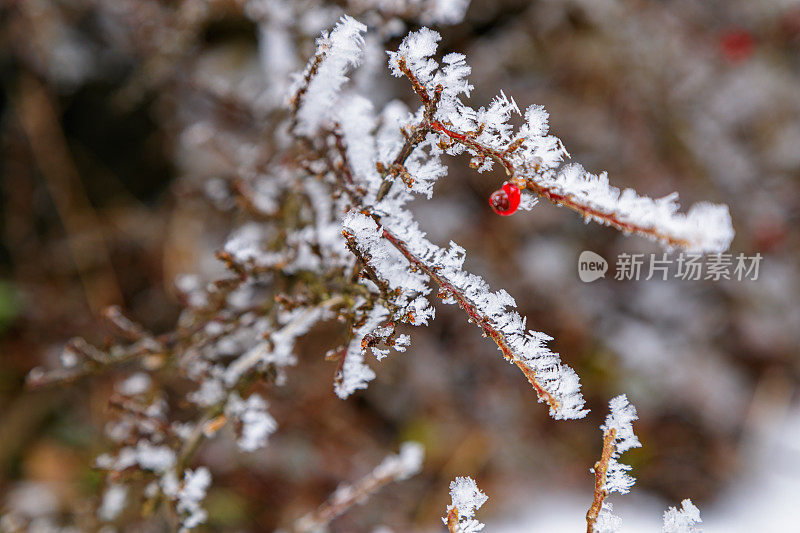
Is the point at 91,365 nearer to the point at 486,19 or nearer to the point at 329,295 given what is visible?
the point at 329,295

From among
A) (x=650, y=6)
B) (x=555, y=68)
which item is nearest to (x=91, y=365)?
(x=555, y=68)

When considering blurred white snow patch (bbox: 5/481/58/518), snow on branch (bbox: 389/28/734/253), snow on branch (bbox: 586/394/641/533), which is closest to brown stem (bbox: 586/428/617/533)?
snow on branch (bbox: 586/394/641/533)

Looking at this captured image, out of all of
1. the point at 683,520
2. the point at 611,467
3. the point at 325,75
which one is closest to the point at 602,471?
the point at 611,467

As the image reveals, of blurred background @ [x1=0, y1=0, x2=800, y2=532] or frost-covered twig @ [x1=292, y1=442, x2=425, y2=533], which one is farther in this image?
blurred background @ [x1=0, y1=0, x2=800, y2=532]

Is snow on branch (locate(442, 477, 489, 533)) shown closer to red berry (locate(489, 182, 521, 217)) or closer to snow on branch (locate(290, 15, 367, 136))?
red berry (locate(489, 182, 521, 217))

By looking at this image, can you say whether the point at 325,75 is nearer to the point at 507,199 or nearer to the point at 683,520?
the point at 507,199

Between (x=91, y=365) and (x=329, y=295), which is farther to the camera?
(x=91, y=365)
